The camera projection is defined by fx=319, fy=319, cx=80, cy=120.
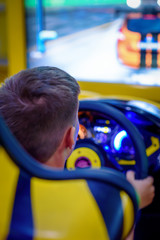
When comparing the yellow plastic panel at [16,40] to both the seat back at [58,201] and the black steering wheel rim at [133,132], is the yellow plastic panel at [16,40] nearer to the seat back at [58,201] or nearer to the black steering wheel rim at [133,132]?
the black steering wheel rim at [133,132]

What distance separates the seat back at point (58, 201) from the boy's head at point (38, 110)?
0.07 metres

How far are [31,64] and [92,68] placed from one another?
692 millimetres

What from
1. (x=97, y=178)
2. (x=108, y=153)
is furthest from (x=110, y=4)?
(x=97, y=178)

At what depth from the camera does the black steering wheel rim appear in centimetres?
96

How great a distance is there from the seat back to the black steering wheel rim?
1.14 feet

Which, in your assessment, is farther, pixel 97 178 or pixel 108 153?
pixel 108 153

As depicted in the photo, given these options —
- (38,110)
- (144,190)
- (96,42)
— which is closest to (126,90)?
(96,42)

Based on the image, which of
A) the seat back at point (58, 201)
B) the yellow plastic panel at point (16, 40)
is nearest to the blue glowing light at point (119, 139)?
the seat back at point (58, 201)

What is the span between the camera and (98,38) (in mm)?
2930

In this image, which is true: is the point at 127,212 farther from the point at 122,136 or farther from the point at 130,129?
the point at 122,136

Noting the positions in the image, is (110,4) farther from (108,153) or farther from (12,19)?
(108,153)

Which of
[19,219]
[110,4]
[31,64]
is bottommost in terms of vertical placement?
[31,64]

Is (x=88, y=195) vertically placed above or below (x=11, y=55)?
above

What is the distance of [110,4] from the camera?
282cm
